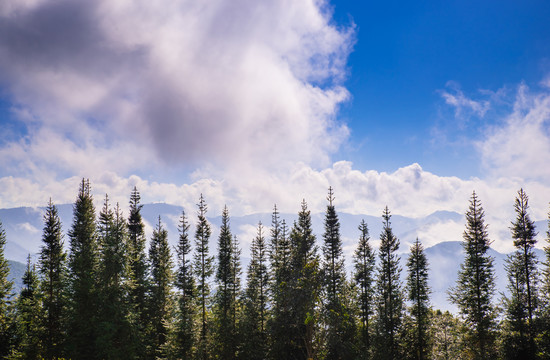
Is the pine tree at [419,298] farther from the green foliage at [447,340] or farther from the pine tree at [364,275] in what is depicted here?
the pine tree at [364,275]

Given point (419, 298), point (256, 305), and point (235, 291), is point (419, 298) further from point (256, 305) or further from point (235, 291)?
point (235, 291)

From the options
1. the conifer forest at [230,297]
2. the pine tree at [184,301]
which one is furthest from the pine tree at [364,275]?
the pine tree at [184,301]

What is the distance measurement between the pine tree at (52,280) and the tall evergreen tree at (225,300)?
1763 centimetres

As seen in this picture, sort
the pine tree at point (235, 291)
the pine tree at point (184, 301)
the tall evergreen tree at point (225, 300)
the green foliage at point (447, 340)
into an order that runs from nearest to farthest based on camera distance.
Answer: the pine tree at point (184, 301) → the green foliage at point (447, 340) → the tall evergreen tree at point (225, 300) → the pine tree at point (235, 291)

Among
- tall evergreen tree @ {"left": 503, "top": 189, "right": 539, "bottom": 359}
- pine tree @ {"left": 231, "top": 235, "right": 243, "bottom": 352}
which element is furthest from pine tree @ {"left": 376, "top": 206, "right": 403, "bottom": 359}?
pine tree @ {"left": 231, "top": 235, "right": 243, "bottom": 352}

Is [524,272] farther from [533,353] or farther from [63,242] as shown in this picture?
[63,242]

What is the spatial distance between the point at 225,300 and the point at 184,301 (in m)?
6.18

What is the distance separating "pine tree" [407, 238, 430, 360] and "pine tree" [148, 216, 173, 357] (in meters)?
32.1

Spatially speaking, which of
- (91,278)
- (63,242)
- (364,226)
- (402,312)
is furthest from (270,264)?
(63,242)

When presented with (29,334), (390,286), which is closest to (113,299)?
(29,334)

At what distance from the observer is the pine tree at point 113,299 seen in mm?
26641

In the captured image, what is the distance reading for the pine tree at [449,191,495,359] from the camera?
3403 cm

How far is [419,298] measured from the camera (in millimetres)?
40812

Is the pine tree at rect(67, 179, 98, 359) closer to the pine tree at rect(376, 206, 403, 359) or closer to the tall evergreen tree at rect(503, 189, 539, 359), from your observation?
the pine tree at rect(376, 206, 403, 359)
